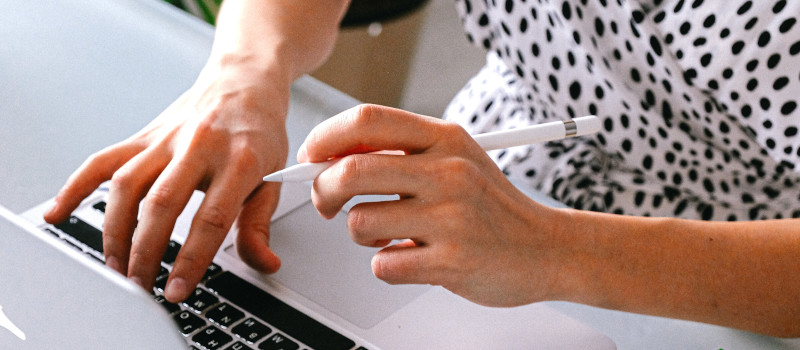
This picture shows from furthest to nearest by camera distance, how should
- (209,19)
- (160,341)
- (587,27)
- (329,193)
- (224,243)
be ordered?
(209,19) < (587,27) < (224,243) < (329,193) < (160,341)

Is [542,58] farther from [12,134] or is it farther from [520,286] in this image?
[12,134]

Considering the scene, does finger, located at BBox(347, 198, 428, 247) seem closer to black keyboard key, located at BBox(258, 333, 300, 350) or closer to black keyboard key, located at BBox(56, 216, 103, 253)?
black keyboard key, located at BBox(258, 333, 300, 350)

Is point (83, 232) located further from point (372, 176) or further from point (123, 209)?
point (372, 176)

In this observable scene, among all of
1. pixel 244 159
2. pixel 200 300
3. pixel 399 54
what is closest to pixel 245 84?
pixel 244 159

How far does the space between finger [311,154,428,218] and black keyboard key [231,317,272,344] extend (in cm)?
10

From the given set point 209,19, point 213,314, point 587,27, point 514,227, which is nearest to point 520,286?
point 514,227

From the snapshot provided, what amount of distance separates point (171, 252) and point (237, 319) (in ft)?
0.29

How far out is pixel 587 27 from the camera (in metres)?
0.73

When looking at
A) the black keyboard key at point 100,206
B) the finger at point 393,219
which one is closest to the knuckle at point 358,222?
the finger at point 393,219

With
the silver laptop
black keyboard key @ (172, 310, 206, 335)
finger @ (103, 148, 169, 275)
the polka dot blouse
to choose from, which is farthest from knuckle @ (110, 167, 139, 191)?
the polka dot blouse

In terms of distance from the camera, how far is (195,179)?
514 mm

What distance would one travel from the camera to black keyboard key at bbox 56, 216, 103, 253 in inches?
20.1

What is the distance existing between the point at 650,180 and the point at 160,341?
622 millimetres

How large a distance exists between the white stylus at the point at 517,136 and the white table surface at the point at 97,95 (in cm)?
13
